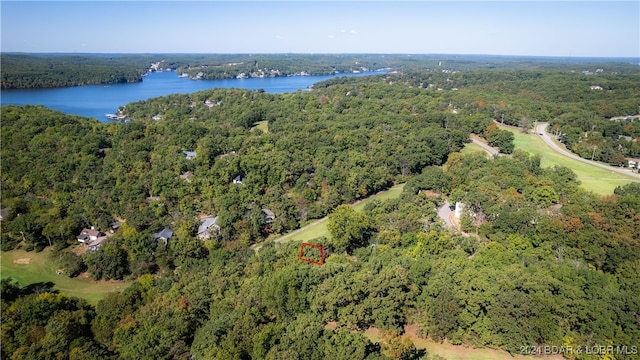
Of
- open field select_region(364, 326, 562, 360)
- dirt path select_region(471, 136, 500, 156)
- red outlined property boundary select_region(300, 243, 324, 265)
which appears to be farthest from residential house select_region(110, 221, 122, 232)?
dirt path select_region(471, 136, 500, 156)

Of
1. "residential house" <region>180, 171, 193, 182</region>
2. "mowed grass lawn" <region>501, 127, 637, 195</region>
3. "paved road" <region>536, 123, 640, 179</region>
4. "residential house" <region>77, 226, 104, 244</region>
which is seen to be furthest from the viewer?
"paved road" <region>536, 123, 640, 179</region>

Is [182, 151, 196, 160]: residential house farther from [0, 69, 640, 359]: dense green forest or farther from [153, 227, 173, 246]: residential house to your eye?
[153, 227, 173, 246]: residential house

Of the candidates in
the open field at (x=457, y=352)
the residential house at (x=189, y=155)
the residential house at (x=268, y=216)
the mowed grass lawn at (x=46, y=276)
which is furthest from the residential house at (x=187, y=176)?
the open field at (x=457, y=352)

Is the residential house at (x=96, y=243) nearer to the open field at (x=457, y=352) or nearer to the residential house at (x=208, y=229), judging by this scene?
the residential house at (x=208, y=229)

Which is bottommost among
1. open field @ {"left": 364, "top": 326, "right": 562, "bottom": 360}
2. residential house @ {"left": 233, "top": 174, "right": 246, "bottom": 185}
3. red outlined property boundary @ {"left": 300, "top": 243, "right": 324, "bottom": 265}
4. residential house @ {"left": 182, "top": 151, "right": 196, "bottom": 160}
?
open field @ {"left": 364, "top": 326, "right": 562, "bottom": 360}

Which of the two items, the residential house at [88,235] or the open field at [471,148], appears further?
the open field at [471,148]
